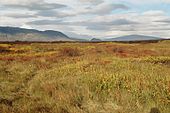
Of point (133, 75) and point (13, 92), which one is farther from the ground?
point (133, 75)

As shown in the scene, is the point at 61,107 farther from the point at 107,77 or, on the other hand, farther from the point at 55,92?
the point at 107,77

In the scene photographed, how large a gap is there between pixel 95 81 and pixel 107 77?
1.65 ft

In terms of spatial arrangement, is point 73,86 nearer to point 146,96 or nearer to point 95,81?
point 95,81

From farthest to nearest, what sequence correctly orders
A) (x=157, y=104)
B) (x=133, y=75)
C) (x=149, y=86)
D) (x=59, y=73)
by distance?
(x=59, y=73)
(x=133, y=75)
(x=149, y=86)
(x=157, y=104)

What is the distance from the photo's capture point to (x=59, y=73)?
17703 mm

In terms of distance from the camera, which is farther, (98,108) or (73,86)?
(73,86)

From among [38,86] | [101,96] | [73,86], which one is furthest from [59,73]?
[101,96]

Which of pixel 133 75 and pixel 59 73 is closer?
Result: pixel 133 75

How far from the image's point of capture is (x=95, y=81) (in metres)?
12.9

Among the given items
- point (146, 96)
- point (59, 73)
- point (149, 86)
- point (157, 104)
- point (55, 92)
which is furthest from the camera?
point (59, 73)

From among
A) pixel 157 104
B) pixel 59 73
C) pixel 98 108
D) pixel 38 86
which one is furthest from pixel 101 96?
pixel 59 73

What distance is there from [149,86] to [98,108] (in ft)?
7.35

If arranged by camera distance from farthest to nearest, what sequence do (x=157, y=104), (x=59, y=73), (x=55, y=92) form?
(x=59, y=73) < (x=55, y=92) < (x=157, y=104)

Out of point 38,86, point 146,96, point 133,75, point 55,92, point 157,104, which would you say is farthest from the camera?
point 38,86
